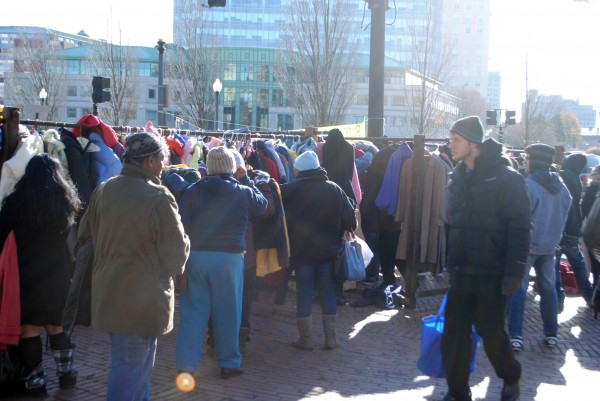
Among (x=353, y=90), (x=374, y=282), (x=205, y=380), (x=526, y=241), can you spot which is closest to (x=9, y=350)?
(x=205, y=380)

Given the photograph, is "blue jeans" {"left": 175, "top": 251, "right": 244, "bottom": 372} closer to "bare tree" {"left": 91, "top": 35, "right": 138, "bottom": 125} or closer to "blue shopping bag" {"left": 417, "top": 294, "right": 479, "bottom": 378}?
"blue shopping bag" {"left": 417, "top": 294, "right": 479, "bottom": 378}

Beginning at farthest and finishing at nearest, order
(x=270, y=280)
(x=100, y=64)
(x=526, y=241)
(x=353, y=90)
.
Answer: (x=100, y=64)
(x=353, y=90)
(x=270, y=280)
(x=526, y=241)

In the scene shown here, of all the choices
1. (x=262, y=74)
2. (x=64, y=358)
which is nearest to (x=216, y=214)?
(x=64, y=358)

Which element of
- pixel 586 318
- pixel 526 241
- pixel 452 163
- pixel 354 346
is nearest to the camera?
pixel 526 241

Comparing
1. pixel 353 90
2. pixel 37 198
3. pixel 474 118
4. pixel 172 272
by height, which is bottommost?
pixel 172 272

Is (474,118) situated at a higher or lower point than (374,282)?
higher

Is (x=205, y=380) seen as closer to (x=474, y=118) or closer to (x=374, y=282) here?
(x=474, y=118)

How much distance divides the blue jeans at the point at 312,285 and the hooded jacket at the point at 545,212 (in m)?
2.17

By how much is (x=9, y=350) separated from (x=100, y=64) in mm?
41399

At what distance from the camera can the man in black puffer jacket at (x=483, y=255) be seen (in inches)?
209

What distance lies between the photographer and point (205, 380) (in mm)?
6324

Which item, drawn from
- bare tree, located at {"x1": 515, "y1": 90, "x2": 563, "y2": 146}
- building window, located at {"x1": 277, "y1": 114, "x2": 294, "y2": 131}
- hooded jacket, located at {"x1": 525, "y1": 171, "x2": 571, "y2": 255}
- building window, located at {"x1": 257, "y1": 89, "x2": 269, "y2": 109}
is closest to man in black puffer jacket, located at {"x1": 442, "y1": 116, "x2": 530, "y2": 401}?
hooded jacket, located at {"x1": 525, "y1": 171, "x2": 571, "y2": 255}

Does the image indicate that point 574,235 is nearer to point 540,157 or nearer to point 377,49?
point 540,157

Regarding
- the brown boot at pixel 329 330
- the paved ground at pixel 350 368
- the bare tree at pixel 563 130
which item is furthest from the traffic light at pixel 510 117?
the bare tree at pixel 563 130
